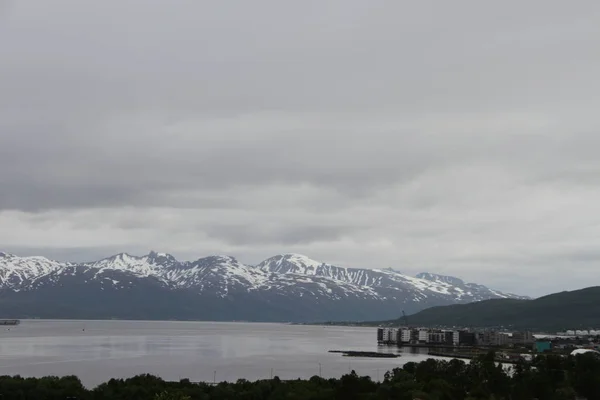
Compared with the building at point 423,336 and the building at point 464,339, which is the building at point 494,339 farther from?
the building at point 423,336

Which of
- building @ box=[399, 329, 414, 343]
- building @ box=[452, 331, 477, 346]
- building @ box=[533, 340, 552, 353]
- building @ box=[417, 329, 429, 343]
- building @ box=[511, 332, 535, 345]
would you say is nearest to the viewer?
building @ box=[533, 340, 552, 353]

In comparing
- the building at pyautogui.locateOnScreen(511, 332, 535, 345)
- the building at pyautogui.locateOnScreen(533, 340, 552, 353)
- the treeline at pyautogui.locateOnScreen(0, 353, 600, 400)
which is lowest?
the treeline at pyautogui.locateOnScreen(0, 353, 600, 400)

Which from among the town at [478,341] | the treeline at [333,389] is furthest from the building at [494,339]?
the treeline at [333,389]

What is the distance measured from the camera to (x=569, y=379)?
62.0 meters

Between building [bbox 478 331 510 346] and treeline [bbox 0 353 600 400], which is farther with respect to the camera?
building [bbox 478 331 510 346]

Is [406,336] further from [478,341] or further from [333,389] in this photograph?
[333,389]

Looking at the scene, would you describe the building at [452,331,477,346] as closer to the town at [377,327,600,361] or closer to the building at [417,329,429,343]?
the town at [377,327,600,361]

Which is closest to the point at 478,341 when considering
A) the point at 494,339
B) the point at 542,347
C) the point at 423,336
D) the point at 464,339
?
the point at 464,339

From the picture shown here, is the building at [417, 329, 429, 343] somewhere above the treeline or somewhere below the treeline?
above

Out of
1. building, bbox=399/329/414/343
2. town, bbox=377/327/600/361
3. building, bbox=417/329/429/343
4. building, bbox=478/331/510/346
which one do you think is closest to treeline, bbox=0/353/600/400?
town, bbox=377/327/600/361

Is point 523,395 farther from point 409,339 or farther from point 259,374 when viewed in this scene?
point 409,339

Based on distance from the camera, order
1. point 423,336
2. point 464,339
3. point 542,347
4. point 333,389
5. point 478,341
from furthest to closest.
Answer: point 423,336, point 464,339, point 478,341, point 542,347, point 333,389

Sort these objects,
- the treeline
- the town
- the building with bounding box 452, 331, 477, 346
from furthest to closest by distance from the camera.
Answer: the building with bounding box 452, 331, 477, 346 → the town → the treeline

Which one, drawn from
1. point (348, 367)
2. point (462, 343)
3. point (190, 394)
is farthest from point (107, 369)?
point (462, 343)
